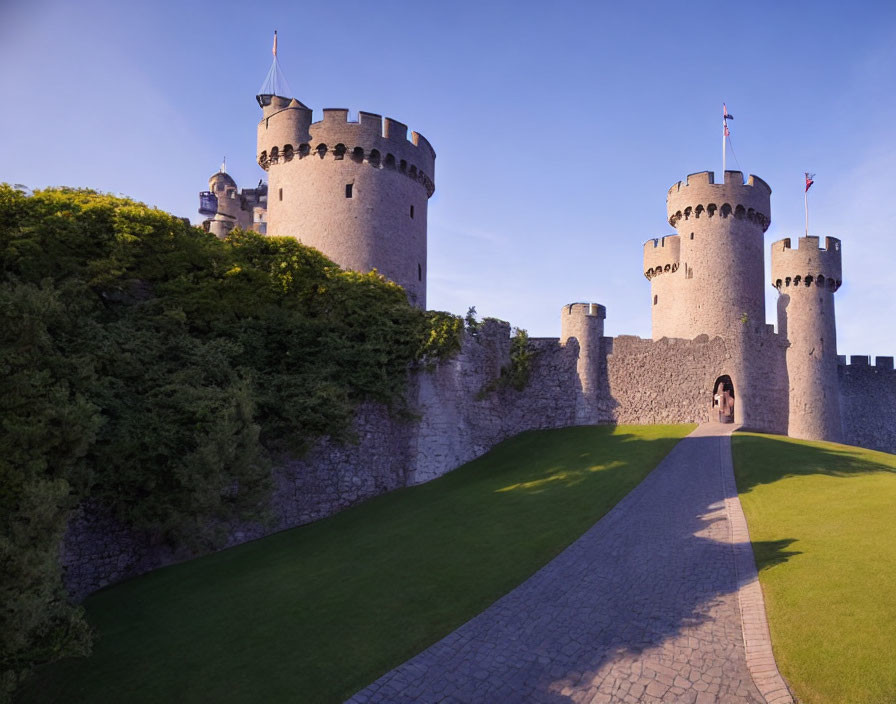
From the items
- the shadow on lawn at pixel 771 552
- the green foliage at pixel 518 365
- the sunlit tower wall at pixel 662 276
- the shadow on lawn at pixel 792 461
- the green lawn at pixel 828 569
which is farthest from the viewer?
the sunlit tower wall at pixel 662 276

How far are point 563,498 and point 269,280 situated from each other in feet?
40.8

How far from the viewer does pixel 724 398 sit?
3488 cm

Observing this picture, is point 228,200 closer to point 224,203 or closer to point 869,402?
point 224,203

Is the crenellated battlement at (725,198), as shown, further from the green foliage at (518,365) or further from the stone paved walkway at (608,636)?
the stone paved walkway at (608,636)

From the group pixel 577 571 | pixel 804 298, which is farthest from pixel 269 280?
pixel 804 298

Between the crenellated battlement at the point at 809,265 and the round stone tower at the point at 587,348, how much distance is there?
51.2 ft

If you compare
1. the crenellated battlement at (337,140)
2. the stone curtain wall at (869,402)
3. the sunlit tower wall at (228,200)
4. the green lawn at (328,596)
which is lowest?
the green lawn at (328,596)

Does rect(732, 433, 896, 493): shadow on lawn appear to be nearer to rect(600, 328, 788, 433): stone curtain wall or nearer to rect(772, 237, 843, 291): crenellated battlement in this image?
rect(600, 328, 788, 433): stone curtain wall

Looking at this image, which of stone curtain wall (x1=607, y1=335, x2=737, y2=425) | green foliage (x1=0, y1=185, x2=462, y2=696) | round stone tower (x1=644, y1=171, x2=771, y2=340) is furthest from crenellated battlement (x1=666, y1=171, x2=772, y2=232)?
green foliage (x1=0, y1=185, x2=462, y2=696)

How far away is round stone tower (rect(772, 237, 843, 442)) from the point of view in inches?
1449

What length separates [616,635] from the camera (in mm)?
11750

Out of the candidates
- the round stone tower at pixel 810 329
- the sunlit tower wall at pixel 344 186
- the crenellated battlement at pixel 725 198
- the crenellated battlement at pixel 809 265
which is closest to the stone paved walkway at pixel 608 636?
the sunlit tower wall at pixel 344 186

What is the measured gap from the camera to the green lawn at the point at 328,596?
11234 mm

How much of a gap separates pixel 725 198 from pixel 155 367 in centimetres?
3444
